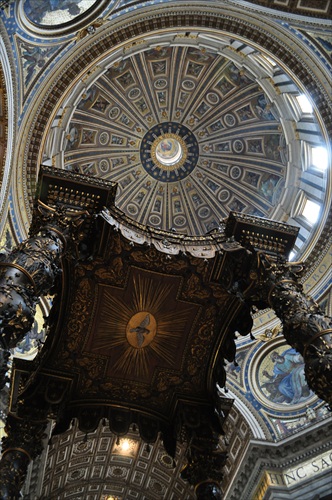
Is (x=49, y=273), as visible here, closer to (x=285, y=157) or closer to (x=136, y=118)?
(x=285, y=157)

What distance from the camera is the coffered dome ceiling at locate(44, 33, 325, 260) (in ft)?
56.7

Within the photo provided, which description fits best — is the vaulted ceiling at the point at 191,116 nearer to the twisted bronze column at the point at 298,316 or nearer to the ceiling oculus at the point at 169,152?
the ceiling oculus at the point at 169,152

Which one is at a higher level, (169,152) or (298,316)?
(169,152)

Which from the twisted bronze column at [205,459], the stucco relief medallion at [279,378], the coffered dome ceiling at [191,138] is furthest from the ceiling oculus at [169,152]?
the twisted bronze column at [205,459]

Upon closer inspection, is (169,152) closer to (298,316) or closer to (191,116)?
(191,116)

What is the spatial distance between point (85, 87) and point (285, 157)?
23.2 ft

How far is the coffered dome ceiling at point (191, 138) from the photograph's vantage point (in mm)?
17281

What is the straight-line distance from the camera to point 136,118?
68.0 ft

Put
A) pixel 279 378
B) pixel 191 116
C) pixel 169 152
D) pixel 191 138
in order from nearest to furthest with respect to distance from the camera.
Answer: pixel 279 378
pixel 191 116
pixel 191 138
pixel 169 152

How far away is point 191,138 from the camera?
21.2 metres

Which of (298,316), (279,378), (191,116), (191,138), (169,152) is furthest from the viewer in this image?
(169,152)

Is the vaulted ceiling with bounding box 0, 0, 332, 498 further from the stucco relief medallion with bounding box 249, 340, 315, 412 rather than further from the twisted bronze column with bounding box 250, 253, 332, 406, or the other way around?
the twisted bronze column with bounding box 250, 253, 332, 406

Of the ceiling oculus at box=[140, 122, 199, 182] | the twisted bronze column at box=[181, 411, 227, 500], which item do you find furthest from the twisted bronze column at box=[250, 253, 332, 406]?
the ceiling oculus at box=[140, 122, 199, 182]

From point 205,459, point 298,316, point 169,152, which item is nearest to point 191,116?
point 169,152
